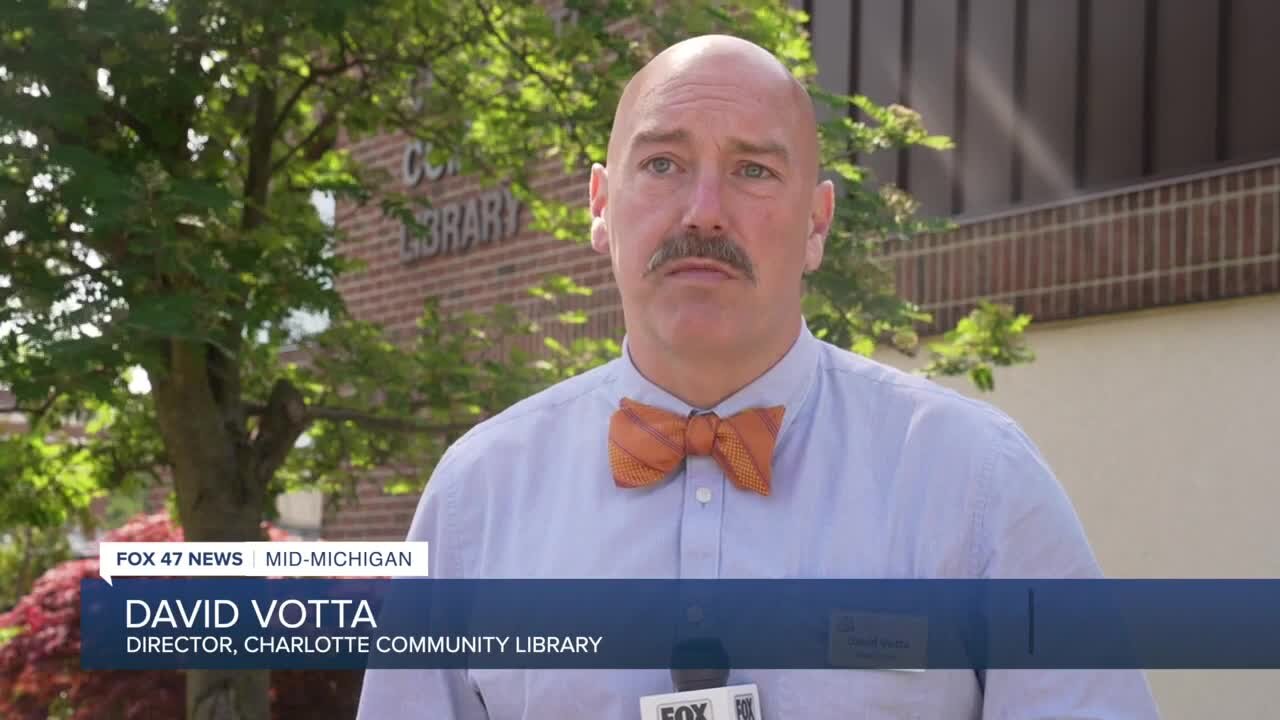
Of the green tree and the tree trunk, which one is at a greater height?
the green tree

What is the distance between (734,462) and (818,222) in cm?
55

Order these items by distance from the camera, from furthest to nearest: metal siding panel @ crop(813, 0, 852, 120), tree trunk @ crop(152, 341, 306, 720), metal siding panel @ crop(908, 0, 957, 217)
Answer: metal siding panel @ crop(813, 0, 852, 120) → metal siding panel @ crop(908, 0, 957, 217) → tree trunk @ crop(152, 341, 306, 720)

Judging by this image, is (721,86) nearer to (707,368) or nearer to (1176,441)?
(707,368)

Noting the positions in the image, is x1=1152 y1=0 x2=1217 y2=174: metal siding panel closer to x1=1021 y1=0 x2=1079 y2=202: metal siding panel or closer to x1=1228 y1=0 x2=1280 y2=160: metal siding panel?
x1=1228 y1=0 x2=1280 y2=160: metal siding panel

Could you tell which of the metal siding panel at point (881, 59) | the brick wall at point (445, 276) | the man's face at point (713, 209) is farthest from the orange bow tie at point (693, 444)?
the brick wall at point (445, 276)

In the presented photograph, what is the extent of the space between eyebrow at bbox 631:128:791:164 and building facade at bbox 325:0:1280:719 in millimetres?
4764

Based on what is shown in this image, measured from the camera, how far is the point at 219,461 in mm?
7094

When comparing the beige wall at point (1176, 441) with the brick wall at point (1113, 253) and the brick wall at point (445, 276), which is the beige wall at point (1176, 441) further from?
the brick wall at point (445, 276)

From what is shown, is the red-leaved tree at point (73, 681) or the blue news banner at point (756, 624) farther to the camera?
the red-leaved tree at point (73, 681)

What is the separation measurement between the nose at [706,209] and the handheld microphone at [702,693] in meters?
0.67

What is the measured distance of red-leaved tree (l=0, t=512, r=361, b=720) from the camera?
27.2 feet

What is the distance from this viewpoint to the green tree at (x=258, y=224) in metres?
5.57

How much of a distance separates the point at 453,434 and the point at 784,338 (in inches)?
182

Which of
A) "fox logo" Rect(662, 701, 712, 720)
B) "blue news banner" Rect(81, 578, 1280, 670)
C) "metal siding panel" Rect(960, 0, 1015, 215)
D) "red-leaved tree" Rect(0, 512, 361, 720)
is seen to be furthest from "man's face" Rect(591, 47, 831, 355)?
"red-leaved tree" Rect(0, 512, 361, 720)
